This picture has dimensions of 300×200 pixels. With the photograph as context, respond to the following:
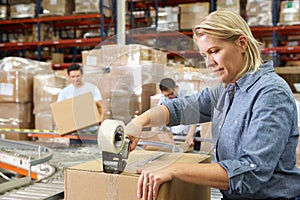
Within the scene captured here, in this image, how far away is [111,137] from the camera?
43.0 inches

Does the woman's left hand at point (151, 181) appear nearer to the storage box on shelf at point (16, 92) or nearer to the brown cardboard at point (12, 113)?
the storage box on shelf at point (16, 92)

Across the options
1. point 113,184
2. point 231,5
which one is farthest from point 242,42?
point 231,5

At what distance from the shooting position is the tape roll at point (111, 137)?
43.2 inches

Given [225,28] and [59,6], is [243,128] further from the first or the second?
[59,6]

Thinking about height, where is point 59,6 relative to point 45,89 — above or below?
above

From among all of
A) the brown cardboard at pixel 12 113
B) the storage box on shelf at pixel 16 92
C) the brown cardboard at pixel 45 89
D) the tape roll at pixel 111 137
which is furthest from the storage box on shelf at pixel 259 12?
the tape roll at pixel 111 137

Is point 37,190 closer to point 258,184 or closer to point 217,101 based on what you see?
point 217,101

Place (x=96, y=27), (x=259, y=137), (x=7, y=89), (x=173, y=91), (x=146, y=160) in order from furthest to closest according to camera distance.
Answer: (x=96, y=27) < (x=7, y=89) < (x=173, y=91) < (x=146, y=160) < (x=259, y=137)

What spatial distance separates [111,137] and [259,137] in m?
0.41

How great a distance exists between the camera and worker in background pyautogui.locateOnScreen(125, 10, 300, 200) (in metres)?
1.03

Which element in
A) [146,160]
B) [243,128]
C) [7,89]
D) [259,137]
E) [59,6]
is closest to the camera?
[259,137]

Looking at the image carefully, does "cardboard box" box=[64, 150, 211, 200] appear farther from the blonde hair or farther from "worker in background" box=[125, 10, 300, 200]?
the blonde hair

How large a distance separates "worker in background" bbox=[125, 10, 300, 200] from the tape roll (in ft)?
0.35

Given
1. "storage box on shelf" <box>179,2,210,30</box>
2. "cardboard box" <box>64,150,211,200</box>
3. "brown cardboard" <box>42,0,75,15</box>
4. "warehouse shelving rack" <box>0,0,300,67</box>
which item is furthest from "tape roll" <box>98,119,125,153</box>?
"brown cardboard" <box>42,0,75,15</box>
